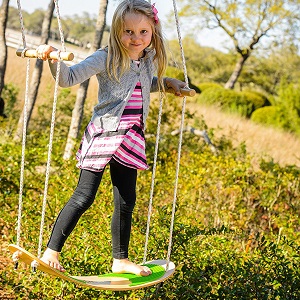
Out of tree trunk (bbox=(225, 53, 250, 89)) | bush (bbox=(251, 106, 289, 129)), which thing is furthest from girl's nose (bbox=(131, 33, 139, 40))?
tree trunk (bbox=(225, 53, 250, 89))

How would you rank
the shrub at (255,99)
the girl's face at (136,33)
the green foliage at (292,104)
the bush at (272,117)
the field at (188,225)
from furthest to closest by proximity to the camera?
the shrub at (255,99), the bush at (272,117), the green foliage at (292,104), the field at (188,225), the girl's face at (136,33)

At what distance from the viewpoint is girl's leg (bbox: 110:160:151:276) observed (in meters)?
2.78

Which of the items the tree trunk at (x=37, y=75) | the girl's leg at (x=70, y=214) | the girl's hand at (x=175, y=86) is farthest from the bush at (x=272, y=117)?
the girl's leg at (x=70, y=214)

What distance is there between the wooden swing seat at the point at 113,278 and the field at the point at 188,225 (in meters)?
0.50

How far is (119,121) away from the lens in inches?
106

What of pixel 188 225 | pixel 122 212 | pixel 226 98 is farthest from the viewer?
pixel 226 98

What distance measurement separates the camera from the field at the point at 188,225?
3502mm

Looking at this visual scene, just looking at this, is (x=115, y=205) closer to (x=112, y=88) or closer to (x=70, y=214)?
(x=70, y=214)

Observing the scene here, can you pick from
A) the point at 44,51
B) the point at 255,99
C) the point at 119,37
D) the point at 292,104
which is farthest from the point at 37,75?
the point at 255,99

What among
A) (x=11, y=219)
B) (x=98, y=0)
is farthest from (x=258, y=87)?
(x=11, y=219)

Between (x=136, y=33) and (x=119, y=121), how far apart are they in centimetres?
40

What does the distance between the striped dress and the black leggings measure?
54 millimetres

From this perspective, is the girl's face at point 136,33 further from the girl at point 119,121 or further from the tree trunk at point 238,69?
the tree trunk at point 238,69

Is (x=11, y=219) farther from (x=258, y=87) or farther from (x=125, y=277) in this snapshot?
(x=258, y=87)
